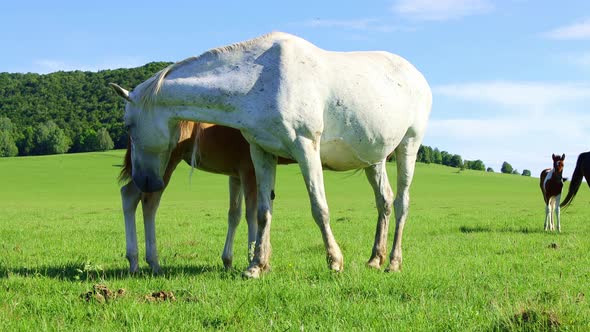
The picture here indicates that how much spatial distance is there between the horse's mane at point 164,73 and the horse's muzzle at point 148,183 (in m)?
0.80

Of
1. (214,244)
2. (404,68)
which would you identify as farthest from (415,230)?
(404,68)

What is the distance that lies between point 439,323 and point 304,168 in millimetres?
2404

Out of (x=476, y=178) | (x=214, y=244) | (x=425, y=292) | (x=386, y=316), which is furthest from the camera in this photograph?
(x=476, y=178)

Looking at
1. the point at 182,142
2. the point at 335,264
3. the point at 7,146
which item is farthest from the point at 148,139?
the point at 7,146

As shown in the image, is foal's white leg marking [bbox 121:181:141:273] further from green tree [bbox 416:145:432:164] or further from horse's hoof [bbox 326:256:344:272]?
green tree [bbox 416:145:432:164]

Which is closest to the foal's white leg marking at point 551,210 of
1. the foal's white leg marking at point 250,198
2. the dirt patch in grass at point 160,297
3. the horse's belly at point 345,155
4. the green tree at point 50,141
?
the horse's belly at point 345,155

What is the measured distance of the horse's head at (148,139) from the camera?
640cm

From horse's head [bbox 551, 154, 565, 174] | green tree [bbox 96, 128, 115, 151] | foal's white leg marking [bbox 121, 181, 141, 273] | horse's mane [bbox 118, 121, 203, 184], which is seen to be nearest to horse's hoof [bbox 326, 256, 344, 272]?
horse's mane [bbox 118, 121, 203, 184]

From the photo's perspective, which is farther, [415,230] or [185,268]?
[415,230]

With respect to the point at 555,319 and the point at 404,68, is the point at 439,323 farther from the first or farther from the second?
the point at 404,68

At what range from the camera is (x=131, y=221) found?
7.17m

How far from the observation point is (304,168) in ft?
19.6

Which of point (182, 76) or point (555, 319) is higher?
point (182, 76)

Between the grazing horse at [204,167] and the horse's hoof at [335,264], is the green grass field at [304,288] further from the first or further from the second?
the grazing horse at [204,167]
